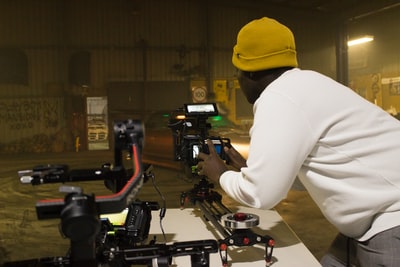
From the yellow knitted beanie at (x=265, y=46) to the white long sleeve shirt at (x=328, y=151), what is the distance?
8 cm

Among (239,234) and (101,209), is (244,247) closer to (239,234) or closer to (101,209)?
(239,234)

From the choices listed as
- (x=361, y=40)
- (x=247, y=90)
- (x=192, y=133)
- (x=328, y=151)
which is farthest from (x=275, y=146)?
(x=361, y=40)

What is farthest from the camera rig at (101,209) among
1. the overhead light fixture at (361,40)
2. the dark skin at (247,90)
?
the overhead light fixture at (361,40)

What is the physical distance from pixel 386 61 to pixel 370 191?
809 centimetres

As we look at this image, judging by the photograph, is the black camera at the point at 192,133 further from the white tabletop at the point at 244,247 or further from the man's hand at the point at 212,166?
the white tabletop at the point at 244,247

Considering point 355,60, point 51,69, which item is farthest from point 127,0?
point 355,60

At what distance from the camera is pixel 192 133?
188cm

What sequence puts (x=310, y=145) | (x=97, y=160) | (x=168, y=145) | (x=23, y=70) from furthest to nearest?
1. (x=23, y=70)
2. (x=97, y=160)
3. (x=168, y=145)
4. (x=310, y=145)

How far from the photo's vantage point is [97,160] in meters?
7.84

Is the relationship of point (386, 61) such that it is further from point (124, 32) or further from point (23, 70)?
point (23, 70)

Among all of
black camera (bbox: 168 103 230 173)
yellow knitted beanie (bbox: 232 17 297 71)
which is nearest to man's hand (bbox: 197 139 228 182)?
black camera (bbox: 168 103 230 173)

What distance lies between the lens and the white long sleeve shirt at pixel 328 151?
1.07 metres

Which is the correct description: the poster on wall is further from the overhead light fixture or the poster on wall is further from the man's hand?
the man's hand

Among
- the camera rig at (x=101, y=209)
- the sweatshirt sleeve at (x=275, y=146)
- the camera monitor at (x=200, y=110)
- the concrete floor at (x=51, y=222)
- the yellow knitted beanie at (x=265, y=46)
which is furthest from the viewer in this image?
the concrete floor at (x=51, y=222)
